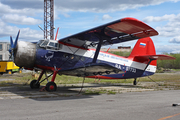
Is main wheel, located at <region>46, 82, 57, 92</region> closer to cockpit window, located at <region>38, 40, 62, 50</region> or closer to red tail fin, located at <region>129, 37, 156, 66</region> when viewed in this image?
cockpit window, located at <region>38, 40, 62, 50</region>

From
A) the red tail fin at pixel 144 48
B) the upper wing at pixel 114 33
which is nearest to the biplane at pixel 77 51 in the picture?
the upper wing at pixel 114 33

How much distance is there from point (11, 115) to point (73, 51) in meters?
6.72

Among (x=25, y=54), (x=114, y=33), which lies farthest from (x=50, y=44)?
(x=114, y=33)

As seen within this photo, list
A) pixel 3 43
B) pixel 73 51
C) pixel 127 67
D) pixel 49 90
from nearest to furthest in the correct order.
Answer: pixel 49 90 < pixel 73 51 < pixel 127 67 < pixel 3 43

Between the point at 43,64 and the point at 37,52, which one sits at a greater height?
the point at 37,52

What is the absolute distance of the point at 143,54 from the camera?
50.6ft

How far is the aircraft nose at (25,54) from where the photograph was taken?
1004 cm

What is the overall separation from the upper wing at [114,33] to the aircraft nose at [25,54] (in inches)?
65.8

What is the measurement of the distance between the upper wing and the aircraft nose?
1.67 m

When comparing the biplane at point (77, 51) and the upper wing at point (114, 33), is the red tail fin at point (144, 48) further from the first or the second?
the upper wing at point (114, 33)

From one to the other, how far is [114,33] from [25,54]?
4.89 metres

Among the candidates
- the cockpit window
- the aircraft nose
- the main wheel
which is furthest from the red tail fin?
the aircraft nose

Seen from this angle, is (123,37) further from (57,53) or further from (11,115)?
(11,115)

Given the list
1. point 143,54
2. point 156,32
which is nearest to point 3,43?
point 143,54
